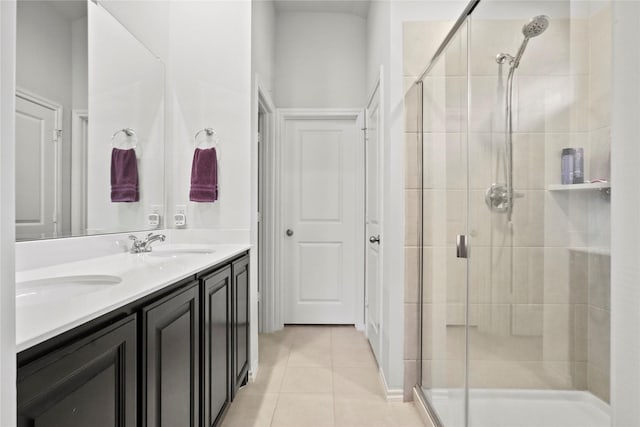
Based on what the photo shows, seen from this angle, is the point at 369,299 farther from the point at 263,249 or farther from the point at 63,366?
the point at 63,366

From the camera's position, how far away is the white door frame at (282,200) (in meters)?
3.20

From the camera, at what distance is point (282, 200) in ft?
10.7

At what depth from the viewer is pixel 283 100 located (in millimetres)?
3289

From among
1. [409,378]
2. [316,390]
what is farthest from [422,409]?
[316,390]

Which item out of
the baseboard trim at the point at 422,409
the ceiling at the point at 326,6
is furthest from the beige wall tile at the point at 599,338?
the ceiling at the point at 326,6

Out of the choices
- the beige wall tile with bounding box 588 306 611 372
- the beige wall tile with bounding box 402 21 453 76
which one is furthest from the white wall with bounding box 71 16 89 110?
the beige wall tile with bounding box 588 306 611 372

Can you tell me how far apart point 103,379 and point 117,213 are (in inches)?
51.6

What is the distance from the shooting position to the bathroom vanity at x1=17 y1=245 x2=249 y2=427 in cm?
62

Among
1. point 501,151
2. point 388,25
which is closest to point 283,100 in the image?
point 388,25

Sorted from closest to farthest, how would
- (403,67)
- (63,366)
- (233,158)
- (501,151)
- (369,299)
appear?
(63,366)
(501,151)
(403,67)
(233,158)
(369,299)

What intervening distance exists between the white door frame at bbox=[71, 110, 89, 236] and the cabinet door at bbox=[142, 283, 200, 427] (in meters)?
0.69

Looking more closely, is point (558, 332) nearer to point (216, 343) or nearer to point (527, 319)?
point (527, 319)

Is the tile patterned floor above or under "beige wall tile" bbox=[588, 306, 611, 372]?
under

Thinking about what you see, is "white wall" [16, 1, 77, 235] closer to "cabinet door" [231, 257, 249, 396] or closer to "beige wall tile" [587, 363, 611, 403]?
"cabinet door" [231, 257, 249, 396]
